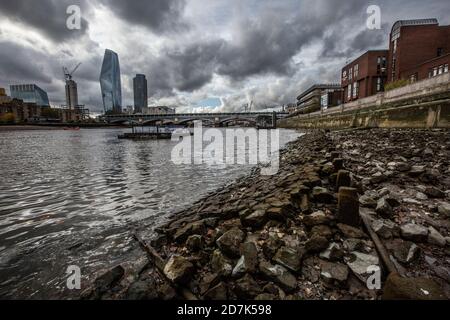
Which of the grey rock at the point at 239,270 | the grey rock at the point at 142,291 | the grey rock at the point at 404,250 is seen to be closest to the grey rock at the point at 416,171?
the grey rock at the point at 404,250

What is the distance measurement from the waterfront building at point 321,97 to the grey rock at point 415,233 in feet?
302

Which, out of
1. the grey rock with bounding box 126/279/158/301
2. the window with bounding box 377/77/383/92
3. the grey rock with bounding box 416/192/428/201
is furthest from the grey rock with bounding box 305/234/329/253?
the window with bounding box 377/77/383/92

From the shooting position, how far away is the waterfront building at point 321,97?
88562mm

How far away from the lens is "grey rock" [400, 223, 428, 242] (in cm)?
312

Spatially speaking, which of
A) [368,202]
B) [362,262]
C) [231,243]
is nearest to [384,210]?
[368,202]

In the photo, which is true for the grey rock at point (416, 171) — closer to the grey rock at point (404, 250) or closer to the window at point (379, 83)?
the grey rock at point (404, 250)

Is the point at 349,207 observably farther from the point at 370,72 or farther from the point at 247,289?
the point at 370,72

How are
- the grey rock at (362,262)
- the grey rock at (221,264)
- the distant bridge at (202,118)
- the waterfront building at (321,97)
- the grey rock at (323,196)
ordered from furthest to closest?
the distant bridge at (202,118) < the waterfront building at (321,97) < the grey rock at (323,196) < the grey rock at (221,264) < the grey rock at (362,262)

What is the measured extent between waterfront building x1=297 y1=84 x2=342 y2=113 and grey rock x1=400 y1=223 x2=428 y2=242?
302 feet

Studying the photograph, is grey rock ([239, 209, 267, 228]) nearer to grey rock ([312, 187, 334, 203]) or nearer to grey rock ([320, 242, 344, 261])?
grey rock ([320, 242, 344, 261])

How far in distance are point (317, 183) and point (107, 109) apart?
190670mm

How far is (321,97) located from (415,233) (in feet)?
370

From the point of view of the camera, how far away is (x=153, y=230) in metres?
5.22
